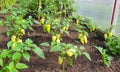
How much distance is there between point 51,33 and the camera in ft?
8.70

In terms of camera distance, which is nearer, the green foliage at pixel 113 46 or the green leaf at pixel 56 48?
the green leaf at pixel 56 48

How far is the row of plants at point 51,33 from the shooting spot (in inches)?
59.1

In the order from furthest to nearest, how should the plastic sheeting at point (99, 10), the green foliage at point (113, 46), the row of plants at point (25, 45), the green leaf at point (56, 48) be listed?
1. the plastic sheeting at point (99, 10)
2. the green foliage at point (113, 46)
3. the green leaf at point (56, 48)
4. the row of plants at point (25, 45)

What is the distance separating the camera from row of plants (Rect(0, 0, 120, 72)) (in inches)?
59.1

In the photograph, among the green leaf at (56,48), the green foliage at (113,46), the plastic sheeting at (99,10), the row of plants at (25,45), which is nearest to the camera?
the row of plants at (25,45)

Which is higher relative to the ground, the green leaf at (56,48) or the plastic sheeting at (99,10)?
the green leaf at (56,48)

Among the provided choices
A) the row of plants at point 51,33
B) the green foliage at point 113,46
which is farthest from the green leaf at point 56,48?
the green foliage at point 113,46

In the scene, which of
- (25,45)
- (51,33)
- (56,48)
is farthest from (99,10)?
(25,45)

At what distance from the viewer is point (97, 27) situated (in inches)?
118

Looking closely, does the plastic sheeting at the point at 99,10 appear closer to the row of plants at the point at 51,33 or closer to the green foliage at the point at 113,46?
the row of plants at the point at 51,33

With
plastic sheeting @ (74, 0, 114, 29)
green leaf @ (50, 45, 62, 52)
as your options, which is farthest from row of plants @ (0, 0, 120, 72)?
plastic sheeting @ (74, 0, 114, 29)

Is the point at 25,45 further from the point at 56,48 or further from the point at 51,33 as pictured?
the point at 51,33

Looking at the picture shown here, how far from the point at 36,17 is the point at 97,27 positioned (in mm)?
891

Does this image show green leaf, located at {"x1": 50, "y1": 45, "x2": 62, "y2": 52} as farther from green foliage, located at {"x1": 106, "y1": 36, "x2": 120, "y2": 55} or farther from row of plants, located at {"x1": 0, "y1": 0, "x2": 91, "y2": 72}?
green foliage, located at {"x1": 106, "y1": 36, "x2": 120, "y2": 55}
